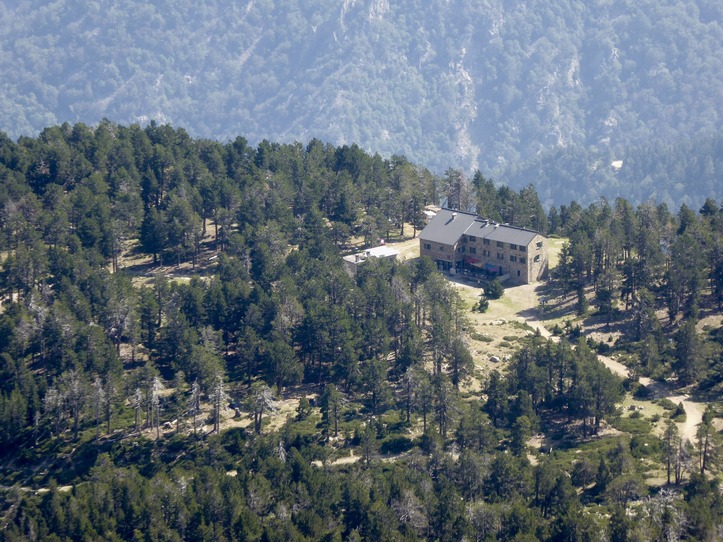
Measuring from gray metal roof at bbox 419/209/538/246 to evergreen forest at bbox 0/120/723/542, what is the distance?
577 cm

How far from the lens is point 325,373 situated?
415 feet

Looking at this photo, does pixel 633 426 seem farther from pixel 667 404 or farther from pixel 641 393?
pixel 641 393

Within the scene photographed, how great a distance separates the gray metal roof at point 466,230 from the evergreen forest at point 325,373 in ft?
18.9

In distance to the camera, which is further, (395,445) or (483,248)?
(483,248)

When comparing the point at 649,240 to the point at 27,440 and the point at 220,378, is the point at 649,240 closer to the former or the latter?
the point at 220,378

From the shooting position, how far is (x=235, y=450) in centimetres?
10881

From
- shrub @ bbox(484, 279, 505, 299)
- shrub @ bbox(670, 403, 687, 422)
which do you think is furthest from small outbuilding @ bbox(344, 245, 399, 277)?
shrub @ bbox(670, 403, 687, 422)

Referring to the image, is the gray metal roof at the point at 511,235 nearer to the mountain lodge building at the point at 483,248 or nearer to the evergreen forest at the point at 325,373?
the mountain lodge building at the point at 483,248

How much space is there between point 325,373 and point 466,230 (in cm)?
4141

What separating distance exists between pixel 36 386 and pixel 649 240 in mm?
82645

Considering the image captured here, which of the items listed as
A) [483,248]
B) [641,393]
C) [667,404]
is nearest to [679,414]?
[667,404]

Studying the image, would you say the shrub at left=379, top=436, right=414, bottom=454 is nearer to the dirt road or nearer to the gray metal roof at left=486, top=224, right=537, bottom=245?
the dirt road

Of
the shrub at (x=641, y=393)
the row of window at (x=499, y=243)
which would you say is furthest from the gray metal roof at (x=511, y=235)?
the shrub at (x=641, y=393)

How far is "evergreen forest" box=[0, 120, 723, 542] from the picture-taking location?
95062mm
